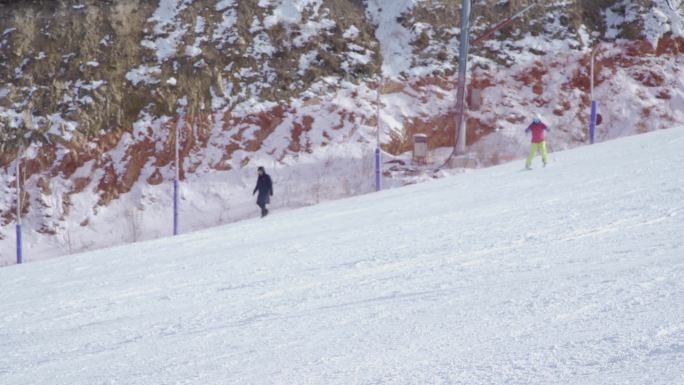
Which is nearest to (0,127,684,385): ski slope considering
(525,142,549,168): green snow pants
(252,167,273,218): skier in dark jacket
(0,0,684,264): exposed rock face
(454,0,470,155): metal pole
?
(525,142,549,168): green snow pants

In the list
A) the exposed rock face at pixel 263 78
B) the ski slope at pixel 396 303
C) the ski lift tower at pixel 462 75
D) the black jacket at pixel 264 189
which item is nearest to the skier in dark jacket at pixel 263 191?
the black jacket at pixel 264 189

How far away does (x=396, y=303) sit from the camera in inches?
232

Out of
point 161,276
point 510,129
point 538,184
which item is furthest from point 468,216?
point 510,129

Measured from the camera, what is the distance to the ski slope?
4.24 m

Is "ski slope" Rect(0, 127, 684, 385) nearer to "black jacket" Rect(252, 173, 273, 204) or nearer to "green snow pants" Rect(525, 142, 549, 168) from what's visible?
"green snow pants" Rect(525, 142, 549, 168)

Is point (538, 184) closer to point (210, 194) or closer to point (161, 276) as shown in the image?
point (161, 276)

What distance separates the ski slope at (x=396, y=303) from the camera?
424 centimetres

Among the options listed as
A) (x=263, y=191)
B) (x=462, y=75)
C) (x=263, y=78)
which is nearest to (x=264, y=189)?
(x=263, y=191)

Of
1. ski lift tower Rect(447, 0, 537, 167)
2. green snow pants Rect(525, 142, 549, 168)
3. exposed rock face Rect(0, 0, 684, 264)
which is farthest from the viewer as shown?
exposed rock face Rect(0, 0, 684, 264)

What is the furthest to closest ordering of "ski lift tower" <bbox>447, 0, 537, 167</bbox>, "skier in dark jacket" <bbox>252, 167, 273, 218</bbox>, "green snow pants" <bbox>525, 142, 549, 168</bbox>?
"ski lift tower" <bbox>447, 0, 537, 167</bbox> → "skier in dark jacket" <bbox>252, 167, 273, 218</bbox> → "green snow pants" <bbox>525, 142, 549, 168</bbox>

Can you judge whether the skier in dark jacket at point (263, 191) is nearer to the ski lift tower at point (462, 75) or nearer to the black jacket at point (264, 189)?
the black jacket at point (264, 189)

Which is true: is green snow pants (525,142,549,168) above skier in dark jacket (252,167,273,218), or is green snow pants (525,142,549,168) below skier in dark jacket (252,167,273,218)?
above

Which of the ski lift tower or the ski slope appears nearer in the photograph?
the ski slope

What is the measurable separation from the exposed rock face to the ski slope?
10.7 meters
